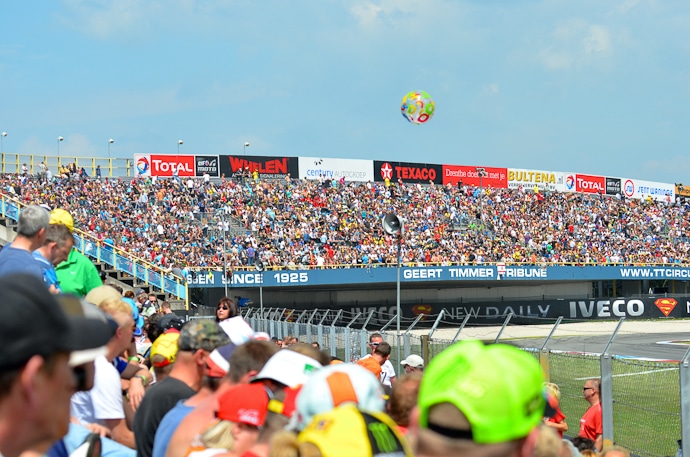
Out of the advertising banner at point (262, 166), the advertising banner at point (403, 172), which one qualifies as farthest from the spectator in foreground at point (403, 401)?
the advertising banner at point (403, 172)

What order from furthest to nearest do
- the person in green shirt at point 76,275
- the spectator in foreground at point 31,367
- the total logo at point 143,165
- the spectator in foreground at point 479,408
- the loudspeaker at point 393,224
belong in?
the total logo at point 143,165 → the loudspeaker at point 393,224 → the person in green shirt at point 76,275 → the spectator in foreground at point 479,408 → the spectator in foreground at point 31,367

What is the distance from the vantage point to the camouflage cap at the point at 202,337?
4.82 metres

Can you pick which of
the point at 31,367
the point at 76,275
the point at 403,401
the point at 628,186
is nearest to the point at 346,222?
the point at 628,186

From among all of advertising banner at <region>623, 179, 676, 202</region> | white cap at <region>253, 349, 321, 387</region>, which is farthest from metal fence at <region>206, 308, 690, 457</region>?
advertising banner at <region>623, 179, 676, 202</region>

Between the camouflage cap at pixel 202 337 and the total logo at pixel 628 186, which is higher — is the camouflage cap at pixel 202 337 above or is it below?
below

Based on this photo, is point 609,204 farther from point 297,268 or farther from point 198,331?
point 198,331

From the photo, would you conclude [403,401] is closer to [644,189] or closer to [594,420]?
[594,420]

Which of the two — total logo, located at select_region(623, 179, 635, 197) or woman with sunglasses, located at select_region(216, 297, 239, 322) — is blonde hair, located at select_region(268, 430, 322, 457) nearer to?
woman with sunglasses, located at select_region(216, 297, 239, 322)

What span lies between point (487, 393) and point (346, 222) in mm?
47920

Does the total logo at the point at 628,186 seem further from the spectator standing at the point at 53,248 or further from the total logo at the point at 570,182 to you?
the spectator standing at the point at 53,248

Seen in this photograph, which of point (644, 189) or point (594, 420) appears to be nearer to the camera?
point (594, 420)

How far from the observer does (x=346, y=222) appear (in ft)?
164

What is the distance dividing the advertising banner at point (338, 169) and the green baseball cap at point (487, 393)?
59626 mm

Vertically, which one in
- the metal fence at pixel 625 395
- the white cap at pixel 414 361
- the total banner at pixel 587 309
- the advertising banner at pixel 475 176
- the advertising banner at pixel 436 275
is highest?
the advertising banner at pixel 475 176
